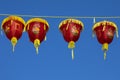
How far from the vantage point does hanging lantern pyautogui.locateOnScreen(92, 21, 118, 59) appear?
6.74m

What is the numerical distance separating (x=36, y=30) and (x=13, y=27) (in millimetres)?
276

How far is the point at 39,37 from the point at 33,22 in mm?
218

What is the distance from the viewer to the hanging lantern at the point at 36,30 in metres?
6.65

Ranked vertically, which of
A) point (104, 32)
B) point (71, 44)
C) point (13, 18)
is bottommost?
point (71, 44)

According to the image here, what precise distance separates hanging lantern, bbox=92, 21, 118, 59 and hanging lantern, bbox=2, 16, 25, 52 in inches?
35.9

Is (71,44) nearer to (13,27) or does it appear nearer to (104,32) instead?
(104,32)

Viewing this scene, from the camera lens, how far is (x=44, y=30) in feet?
22.1

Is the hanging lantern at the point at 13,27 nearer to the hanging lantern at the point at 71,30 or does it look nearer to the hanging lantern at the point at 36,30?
the hanging lantern at the point at 36,30

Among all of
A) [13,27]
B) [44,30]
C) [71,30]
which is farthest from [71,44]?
[13,27]

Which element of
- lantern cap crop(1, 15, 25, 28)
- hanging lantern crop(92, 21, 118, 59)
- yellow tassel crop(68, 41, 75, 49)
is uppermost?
lantern cap crop(1, 15, 25, 28)

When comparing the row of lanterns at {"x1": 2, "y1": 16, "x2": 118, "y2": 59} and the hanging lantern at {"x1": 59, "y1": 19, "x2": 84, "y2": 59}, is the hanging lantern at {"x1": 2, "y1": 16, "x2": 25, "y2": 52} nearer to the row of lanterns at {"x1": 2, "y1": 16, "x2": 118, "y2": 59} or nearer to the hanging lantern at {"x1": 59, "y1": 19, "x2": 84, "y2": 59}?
the row of lanterns at {"x1": 2, "y1": 16, "x2": 118, "y2": 59}

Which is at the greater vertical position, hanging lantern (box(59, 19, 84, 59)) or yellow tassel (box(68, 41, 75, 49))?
hanging lantern (box(59, 19, 84, 59))

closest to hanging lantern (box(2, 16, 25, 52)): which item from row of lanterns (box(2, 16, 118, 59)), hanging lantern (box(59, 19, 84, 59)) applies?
row of lanterns (box(2, 16, 118, 59))

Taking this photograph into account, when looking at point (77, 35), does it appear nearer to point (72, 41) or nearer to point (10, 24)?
point (72, 41)
